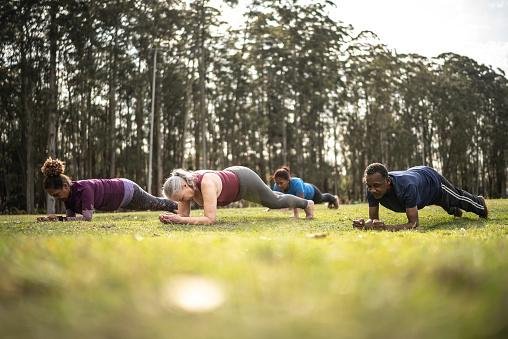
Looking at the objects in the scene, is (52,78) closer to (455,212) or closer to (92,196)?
(92,196)

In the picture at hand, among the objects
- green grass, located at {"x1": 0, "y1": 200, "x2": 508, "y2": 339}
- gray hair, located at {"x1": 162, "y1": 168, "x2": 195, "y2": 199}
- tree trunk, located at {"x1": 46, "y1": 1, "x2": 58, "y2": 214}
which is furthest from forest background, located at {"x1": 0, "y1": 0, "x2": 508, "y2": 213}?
green grass, located at {"x1": 0, "y1": 200, "x2": 508, "y2": 339}

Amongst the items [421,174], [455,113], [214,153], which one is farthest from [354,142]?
[421,174]

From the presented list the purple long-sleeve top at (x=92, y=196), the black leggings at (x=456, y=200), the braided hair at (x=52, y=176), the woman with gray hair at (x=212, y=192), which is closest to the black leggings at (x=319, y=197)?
the woman with gray hair at (x=212, y=192)

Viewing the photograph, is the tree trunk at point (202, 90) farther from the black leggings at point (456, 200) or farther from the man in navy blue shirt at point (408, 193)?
the man in navy blue shirt at point (408, 193)

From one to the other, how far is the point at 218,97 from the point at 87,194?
31076 mm

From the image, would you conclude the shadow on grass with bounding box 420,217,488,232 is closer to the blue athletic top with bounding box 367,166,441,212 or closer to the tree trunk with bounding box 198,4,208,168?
the blue athletic top with bounding box 367,166,441,212

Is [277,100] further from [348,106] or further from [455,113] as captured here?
[455,113]

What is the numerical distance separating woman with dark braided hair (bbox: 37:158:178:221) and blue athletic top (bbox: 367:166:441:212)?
17.6ft

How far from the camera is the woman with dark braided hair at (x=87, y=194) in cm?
804

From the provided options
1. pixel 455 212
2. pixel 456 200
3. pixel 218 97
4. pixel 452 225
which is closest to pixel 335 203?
pixel 455 212

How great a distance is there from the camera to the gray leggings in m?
7.87

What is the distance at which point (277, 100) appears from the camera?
35.3m

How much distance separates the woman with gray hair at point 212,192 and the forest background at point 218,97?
16156 mm

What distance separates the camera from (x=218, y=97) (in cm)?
3850
